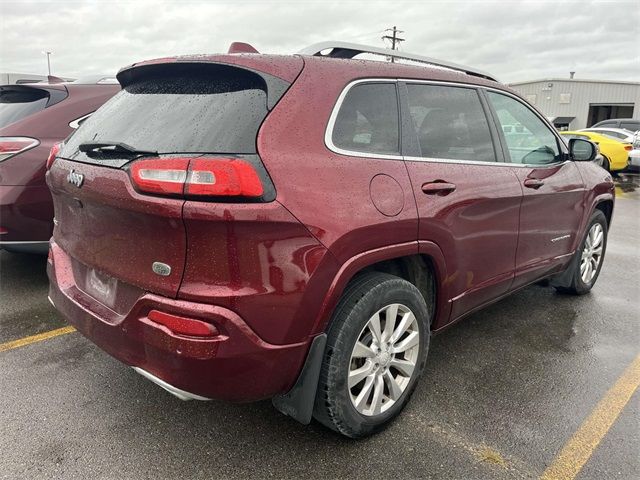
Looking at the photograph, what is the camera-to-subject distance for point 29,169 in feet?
12.7

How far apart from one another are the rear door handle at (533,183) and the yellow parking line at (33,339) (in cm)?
315

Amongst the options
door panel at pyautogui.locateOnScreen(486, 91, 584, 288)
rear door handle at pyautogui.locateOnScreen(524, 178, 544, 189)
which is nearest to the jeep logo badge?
door panel at pyautogui.locateOnScreen(486, 91, 584, 288)

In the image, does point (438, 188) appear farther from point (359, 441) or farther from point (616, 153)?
point (616, 153)

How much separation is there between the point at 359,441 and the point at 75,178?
180 cm

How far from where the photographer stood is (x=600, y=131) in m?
16.9

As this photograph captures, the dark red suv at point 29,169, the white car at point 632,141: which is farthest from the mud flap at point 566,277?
the white car at point 632,141

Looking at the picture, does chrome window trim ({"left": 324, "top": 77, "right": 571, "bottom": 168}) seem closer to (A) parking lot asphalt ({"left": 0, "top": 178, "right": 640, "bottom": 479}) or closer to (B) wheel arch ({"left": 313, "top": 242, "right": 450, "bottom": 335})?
(B) wheel arch ({"left": 313, "top": 242, "right": 450, "bottom": 335})

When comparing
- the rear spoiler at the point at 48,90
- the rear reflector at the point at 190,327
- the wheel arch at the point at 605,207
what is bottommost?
the rear reflector at the point at 190,327

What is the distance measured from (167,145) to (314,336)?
979 millimetres

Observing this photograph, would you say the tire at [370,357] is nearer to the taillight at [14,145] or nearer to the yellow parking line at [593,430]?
the yellow parking line at [593,430]

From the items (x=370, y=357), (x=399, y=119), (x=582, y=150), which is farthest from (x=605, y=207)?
(x=370, y=357)

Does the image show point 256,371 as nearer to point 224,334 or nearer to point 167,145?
point 224,334

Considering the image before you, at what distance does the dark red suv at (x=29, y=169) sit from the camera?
3850mm

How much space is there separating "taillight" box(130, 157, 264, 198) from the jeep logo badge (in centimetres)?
52
